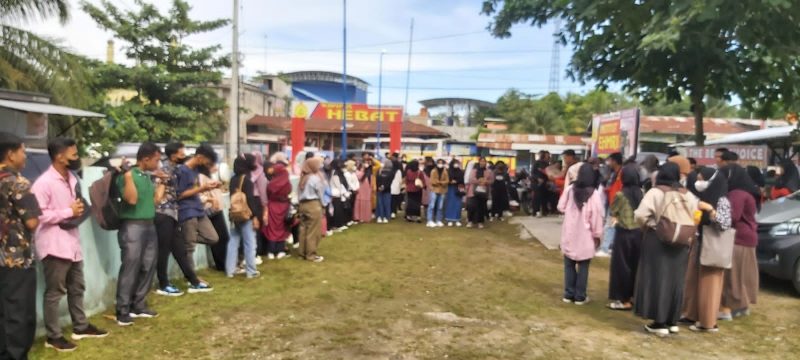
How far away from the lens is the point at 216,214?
7.38 m

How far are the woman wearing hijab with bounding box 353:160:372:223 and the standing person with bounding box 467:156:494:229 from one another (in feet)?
7.65

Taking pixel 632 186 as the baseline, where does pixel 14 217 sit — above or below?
below

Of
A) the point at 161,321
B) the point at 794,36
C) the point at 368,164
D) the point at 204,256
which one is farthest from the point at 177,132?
the point at 794,36

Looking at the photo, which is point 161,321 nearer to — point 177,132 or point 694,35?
point 694,35

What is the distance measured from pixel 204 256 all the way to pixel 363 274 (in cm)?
212

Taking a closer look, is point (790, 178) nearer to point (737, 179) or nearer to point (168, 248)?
point (737, 179)

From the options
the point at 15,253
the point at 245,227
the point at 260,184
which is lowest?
the point at 245,227

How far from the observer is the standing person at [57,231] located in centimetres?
439

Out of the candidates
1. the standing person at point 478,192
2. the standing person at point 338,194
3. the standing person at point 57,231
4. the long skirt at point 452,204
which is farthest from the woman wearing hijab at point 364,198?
the standing person at point 57,231

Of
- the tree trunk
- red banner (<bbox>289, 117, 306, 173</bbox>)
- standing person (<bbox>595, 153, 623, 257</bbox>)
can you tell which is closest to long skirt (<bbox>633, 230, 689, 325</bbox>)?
standing person (<bbox>595, 153, 623, 257</bbox>)

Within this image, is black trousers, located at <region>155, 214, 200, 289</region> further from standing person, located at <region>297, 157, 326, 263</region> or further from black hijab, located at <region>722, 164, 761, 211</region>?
black hijab, located at <region>722, 164, 761, 211</region>

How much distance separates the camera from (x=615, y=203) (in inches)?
252

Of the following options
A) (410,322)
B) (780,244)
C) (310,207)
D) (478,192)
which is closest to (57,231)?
(410,322)

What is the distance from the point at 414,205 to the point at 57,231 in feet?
33.2
